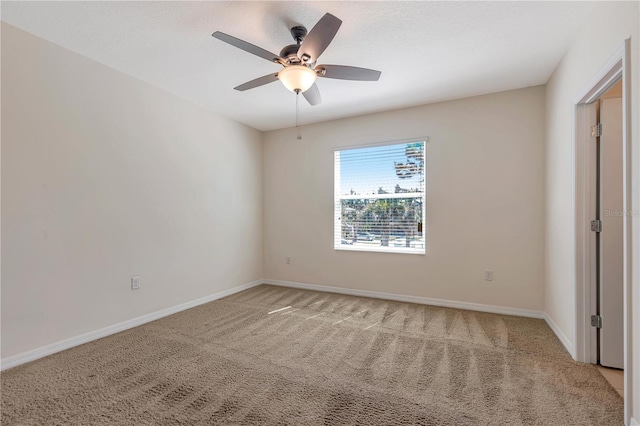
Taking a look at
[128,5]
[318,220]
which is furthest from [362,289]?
[128,5]

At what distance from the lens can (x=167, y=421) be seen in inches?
64.1

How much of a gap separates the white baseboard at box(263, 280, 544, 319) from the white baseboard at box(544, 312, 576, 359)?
0.19 metres

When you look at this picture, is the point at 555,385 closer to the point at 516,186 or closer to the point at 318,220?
the point at 516,186

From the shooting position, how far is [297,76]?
2.05 metres

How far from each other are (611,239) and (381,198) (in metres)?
2.41

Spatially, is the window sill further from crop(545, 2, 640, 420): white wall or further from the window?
crop(545, 2, 640, 420): white wall

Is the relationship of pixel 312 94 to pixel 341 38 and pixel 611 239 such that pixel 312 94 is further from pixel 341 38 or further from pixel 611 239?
pixel 611 239

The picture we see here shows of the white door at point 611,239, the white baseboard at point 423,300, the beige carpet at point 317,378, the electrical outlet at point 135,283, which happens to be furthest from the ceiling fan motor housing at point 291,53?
the white baseboard at point 423,300

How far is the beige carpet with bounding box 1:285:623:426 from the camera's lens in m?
1.68

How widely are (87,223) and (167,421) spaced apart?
2.03 metres

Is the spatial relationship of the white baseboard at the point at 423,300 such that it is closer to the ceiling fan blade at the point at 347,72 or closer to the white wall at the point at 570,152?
the white wall at the point at 570,152

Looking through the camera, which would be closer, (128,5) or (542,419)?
(542,419)

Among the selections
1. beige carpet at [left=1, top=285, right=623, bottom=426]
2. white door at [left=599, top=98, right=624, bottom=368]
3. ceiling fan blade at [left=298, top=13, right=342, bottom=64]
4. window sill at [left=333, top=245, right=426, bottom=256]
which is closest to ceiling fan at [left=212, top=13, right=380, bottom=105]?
ceiling fan blade at [left=298, top=13, right=342, bottom=64]

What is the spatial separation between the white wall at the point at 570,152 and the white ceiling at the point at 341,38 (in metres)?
0.21
